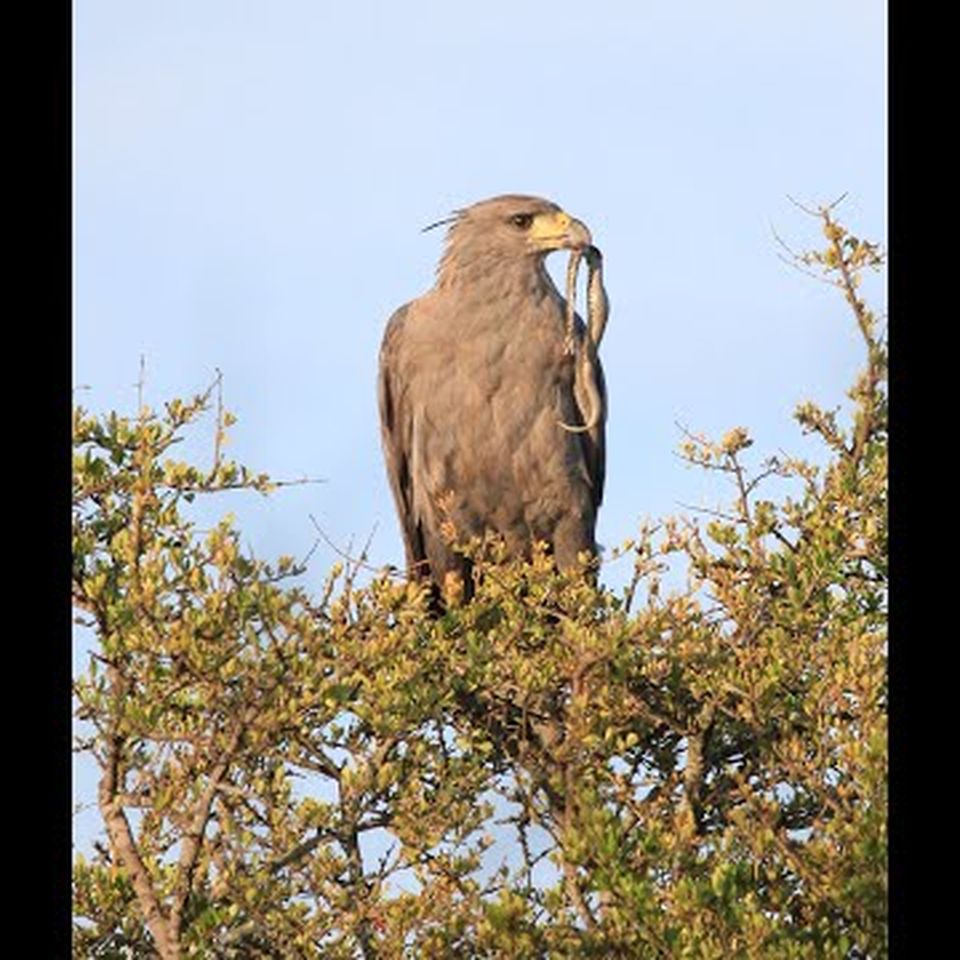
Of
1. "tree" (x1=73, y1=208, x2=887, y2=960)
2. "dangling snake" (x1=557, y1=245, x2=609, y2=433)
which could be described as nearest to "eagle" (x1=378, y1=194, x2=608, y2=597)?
"dangling snake" (x1=557, y1=245, x2=609, y2=433)

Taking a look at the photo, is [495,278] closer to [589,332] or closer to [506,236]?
[506,236]

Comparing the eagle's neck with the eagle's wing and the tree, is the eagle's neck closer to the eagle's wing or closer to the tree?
the eagle's wing

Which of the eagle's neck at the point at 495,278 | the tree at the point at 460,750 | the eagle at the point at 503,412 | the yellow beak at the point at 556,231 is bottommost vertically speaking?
the tree at the point at 460,750

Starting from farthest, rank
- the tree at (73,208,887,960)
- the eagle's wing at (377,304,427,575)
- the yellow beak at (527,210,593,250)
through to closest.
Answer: the eagle's wing at (377,304,427,575) < the yellow beak at (527,210,593,250) < the tree at (73,208,887,960)

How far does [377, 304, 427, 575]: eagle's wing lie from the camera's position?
10.8 m

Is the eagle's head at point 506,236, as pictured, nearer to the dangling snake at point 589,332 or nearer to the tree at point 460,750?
the dangling snake at point 589,332

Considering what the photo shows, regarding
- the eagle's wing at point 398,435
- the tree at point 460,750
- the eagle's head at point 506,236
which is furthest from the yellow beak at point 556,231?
the tree at point 460,750

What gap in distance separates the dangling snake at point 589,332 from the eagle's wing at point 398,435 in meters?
0.84

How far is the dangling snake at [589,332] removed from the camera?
1023cm
